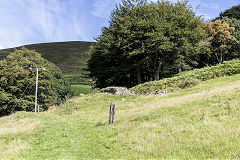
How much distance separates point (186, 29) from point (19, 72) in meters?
34.8

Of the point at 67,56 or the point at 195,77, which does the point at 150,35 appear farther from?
the point at 67,56

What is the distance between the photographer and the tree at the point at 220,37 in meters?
43.8

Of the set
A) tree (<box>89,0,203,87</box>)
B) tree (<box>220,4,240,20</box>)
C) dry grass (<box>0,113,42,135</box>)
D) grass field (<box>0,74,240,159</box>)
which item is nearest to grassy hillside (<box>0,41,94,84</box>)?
tree (<box>89,0,203,87</box>)

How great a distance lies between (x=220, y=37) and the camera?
44.3m

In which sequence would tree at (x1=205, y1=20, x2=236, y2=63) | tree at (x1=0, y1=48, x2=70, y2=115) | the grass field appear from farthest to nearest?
tree at (x1=205, y1=20, x2=236, y2=63), tree at (x1=0, y1=48, x2=70, y2=115), the grass field

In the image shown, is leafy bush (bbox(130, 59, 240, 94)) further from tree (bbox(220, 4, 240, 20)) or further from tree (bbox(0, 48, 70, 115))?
tree (bbox(220, 4, 240, 20))

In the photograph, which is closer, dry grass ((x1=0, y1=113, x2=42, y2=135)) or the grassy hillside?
dry grass ((x1=0, y1=113, x2=42, y2=135))

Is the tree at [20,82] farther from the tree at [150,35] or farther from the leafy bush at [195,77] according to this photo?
the leafy bush at [195,77]

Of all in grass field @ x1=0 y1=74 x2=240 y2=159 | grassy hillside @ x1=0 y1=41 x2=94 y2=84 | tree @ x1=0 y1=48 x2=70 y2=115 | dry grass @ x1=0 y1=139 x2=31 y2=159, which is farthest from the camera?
grassy hillside @ x1=0 y1=41 x2=94 y2=84

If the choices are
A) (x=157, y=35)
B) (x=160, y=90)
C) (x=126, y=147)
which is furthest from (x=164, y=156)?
(x=157, y=35)

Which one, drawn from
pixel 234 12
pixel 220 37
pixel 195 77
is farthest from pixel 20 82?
pixel 234 12

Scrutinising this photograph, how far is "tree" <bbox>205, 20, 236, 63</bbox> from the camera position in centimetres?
4378

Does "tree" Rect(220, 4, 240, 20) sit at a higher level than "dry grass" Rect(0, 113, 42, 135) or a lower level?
higher

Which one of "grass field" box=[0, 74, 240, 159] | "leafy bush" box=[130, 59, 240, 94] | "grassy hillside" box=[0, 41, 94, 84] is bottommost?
"grass field" box=[0, 74, 240, 159]
